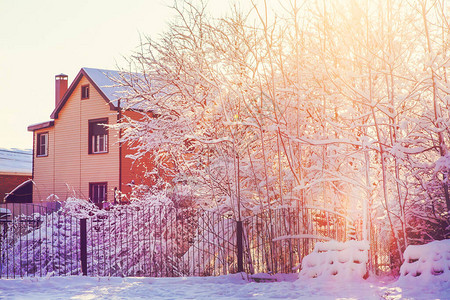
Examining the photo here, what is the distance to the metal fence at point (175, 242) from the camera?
35.2 feet

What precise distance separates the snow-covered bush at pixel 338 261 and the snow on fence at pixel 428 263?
2.73ft

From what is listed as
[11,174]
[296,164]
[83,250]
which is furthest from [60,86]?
[296,164]

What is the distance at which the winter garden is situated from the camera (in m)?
8.52

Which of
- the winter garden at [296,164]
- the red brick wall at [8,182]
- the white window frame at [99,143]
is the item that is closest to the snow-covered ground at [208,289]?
the winter garden at [296,164]

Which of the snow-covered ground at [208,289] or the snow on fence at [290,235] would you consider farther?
→ the snow on fence at [290,235]

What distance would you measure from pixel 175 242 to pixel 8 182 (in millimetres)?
26629

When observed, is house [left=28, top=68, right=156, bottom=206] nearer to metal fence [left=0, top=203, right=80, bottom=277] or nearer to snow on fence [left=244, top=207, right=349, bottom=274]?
metal fence [left=0, top=203, right=80, bottom=277]

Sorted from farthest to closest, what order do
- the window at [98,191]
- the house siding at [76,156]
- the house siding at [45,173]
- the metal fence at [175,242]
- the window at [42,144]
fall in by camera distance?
the window at [42,144] → the house siding at [45,173] → the window at [98,191] → the house siding at [76,156] → the metal fence at [175,242]

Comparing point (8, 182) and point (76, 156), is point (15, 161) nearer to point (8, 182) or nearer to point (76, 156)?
point (8, 182)

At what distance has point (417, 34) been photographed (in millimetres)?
9406

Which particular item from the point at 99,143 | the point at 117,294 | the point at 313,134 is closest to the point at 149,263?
the point at 117,294

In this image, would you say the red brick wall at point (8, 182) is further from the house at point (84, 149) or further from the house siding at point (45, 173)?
the house at point (84, 149)

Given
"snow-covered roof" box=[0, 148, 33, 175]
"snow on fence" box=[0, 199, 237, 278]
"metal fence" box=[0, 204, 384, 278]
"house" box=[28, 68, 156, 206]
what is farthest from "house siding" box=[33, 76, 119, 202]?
"snow on fence" box=[0, 199, 237, 278]

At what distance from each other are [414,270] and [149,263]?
6.77 meters
